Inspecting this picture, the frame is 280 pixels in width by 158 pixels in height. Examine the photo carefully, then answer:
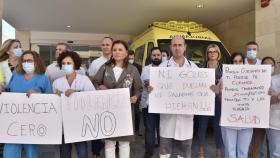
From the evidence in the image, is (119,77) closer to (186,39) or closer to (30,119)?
(30,119)

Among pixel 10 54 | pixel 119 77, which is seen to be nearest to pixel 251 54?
pixel 119 77

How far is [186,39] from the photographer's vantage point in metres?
8.17

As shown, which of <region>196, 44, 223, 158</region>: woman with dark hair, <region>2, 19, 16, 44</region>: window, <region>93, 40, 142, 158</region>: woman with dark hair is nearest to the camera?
<region>93, 40, 142, 158</region>: woman with dark hair

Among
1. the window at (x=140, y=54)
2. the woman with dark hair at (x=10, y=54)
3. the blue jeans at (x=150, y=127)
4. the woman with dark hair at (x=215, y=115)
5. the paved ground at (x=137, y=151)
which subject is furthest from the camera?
the window at (x=140, y=54)

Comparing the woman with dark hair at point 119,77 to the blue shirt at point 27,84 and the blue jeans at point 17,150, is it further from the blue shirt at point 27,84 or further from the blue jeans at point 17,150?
the blue jeans at point 17,150

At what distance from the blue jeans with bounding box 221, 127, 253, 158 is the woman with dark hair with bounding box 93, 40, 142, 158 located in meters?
1.22

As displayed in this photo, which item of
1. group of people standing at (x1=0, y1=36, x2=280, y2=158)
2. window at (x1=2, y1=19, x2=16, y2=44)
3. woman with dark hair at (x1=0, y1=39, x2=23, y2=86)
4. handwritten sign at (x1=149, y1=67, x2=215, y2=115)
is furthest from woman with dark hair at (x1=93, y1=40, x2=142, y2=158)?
window at (x1=2, y1=19, x2=16, y2=44)

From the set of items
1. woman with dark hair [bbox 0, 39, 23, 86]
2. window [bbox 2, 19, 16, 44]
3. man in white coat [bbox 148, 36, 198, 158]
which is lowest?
man in white coat [bbox 148, 36, 198, 158]

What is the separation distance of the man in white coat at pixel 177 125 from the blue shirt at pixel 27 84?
1.31 metres

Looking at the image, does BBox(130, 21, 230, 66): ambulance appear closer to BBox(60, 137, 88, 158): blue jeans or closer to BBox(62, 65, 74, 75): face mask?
BBox(62, 65, 74, 75): face mask

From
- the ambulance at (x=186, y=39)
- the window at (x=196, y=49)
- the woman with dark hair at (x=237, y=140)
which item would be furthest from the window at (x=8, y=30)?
the woman with dark hair at (x=237, y=140)

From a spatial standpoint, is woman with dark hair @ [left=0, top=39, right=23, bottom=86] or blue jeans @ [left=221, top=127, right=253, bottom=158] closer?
blue jeans @ [left=221, top=127, right=253, bottom=158]

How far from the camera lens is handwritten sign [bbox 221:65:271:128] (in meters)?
4.18

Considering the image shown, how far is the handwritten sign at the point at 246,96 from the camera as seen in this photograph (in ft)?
13.7
